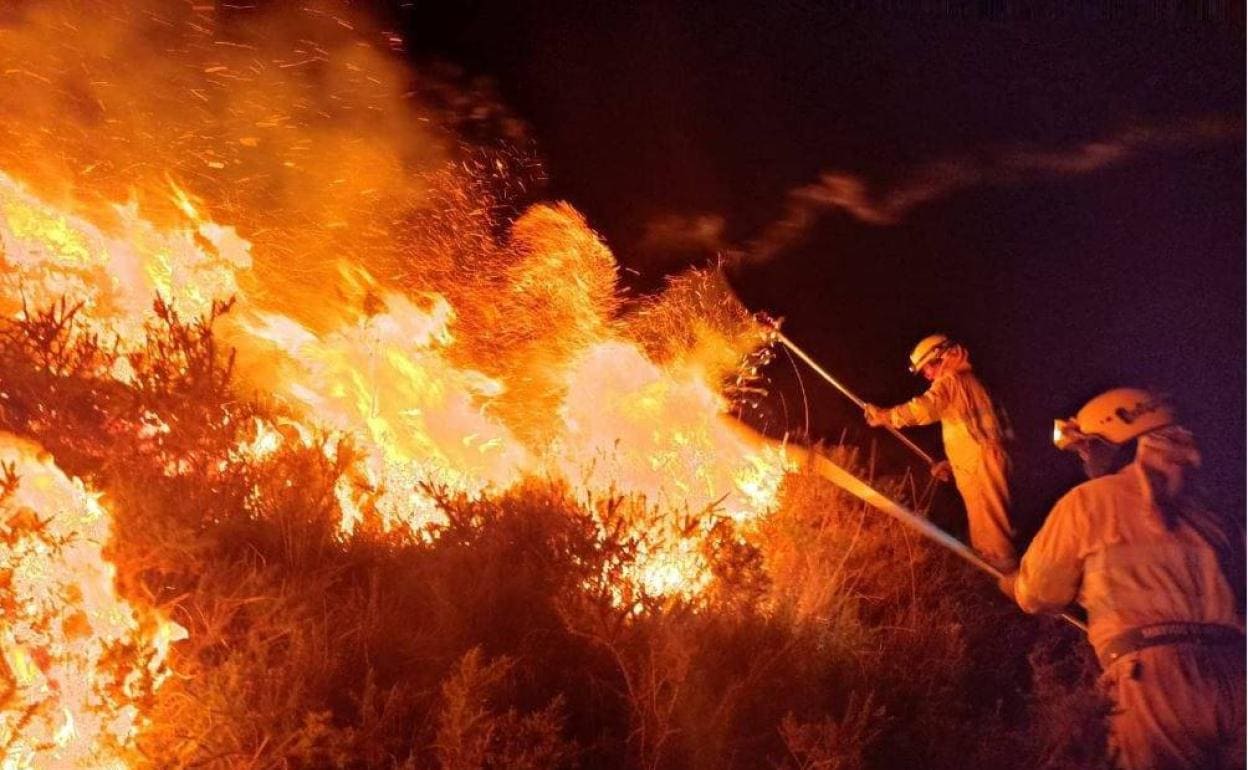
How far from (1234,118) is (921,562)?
434 centimetres

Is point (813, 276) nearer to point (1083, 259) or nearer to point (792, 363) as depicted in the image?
point (792, 363)

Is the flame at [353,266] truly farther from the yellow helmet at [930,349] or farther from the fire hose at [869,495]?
the yellow helmet at [930,349]

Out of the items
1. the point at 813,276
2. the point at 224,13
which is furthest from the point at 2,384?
the point at 813,276

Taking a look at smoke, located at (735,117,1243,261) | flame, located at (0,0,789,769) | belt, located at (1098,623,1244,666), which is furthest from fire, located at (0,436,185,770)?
smoke, located at (735,117,1243,261)

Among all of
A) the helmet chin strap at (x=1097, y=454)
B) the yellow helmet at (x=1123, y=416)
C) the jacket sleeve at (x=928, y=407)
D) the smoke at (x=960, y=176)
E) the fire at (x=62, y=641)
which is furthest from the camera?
the smoke at (x=960, y=176)

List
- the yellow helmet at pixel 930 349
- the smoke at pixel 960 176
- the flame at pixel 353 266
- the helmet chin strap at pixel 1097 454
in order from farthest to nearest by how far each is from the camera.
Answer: the smoke at pixel 960 176 < the yellow helmet at pixel 930 349 < the flame at pixel 353 266 < the helmet chin strap at pixel 1097 454

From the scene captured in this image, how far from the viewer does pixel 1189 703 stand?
341 centimetres

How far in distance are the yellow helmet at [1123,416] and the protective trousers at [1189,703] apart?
2.71ft

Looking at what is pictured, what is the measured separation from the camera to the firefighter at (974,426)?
7426 millimetres

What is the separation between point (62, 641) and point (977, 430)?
5.99 m

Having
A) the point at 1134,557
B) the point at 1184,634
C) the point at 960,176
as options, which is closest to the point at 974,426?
the point at 960,176

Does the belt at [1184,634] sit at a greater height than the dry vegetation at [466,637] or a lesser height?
greater

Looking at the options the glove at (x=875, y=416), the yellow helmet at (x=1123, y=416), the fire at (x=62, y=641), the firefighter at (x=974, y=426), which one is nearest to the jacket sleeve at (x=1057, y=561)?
the yellow helmet at (x=1123, y=416)

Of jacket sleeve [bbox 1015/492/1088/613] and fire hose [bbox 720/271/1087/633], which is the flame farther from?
jacket sleeve [bbox 1015/492/1088/613]
